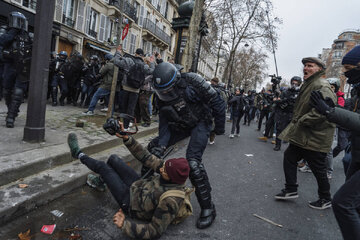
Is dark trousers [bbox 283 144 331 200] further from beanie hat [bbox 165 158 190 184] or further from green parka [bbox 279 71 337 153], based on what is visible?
beanie hat [bbox 165 158 190 184]

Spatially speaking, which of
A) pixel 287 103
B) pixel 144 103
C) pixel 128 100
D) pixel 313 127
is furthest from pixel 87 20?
pixel 313 127

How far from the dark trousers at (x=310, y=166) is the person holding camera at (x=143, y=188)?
1.77 metres

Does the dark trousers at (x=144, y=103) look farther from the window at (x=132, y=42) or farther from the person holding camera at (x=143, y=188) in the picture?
the window at (x=132, y=42)

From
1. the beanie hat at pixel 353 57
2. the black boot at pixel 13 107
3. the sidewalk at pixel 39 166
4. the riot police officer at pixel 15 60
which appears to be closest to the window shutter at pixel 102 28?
the riot police officer at pixel 15 60

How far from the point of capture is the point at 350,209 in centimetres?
187

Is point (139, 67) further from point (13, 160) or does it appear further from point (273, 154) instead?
point (273, 154)

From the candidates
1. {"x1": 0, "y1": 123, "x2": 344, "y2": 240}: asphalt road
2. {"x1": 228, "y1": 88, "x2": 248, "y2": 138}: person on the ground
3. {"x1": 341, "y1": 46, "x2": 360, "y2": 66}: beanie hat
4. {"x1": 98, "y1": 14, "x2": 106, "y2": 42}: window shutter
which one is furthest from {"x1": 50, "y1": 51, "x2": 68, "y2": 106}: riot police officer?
{"x1": 98, "y1": 14, "x2": 106, "y2": 42}: window shutter

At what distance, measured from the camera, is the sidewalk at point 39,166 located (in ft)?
7.86

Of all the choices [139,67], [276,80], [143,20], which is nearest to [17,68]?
[139,67]

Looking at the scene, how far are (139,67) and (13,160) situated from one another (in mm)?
3409

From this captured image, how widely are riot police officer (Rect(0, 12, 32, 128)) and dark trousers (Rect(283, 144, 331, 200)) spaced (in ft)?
14.0

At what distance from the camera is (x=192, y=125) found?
282 cm

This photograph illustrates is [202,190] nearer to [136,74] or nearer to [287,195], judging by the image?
[287,195]

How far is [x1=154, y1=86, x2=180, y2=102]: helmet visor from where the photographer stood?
2.63 meters
